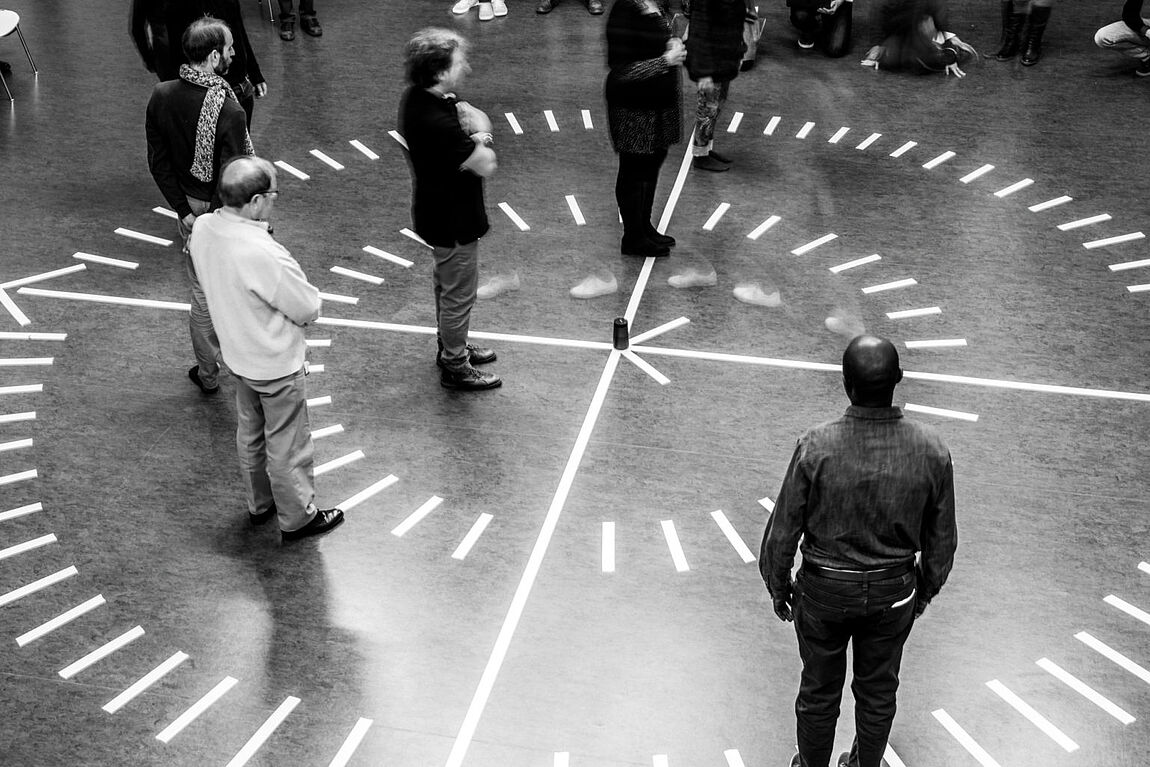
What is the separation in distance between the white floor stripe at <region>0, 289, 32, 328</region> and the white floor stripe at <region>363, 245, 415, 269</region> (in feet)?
6.18

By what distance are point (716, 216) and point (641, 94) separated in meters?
1.19

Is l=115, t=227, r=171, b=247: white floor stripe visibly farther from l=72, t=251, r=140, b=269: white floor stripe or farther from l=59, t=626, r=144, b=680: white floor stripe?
l=59, t=626, r=144, b=680: white floor stripe

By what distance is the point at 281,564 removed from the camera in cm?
A: 502

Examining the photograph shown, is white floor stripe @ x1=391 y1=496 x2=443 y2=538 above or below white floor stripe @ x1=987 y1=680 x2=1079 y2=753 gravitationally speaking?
above

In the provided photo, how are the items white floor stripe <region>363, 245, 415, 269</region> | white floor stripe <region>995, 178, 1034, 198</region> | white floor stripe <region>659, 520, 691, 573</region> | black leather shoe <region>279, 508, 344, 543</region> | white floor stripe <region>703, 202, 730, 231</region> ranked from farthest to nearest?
1. white floor stripe <region>995, 178, 1034, 198</region>
2. white floor stripe <region>703, 202, 730, 231</region>
3. white floor stripe <region>363, 245, 415, 269</region>
4. black leather shoe <region>279, 508, 344, 543</region>
5. white floor stripe <region>659, 520, 691, 573</region>

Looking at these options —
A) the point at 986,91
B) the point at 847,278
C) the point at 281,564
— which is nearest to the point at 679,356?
the point at 847,278

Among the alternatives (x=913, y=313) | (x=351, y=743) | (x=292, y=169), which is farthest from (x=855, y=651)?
(x=292, y=169)

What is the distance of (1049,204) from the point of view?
24.9 feet

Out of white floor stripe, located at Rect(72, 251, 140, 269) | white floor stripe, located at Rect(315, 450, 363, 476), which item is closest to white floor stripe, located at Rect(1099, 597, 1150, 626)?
white floor stripe, located at Rect(315, 450, 363, 476)

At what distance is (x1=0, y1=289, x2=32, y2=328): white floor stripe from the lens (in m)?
6.53

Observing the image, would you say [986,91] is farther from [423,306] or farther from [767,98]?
[423,306]

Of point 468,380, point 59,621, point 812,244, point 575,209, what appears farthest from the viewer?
point 575,209

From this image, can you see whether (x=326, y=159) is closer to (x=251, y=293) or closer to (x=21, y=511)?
(x=21, y=511)

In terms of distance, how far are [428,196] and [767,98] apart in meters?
4.33
